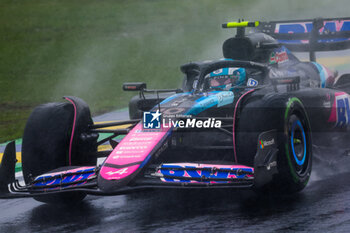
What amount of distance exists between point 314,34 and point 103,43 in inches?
676

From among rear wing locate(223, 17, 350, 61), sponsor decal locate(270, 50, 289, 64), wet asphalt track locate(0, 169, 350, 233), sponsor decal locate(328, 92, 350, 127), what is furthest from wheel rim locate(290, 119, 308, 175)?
rear wing locate(223, 17, 350, 61)

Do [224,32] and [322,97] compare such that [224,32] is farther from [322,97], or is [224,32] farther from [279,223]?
[279,223]

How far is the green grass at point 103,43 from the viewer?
Result: 17.6m

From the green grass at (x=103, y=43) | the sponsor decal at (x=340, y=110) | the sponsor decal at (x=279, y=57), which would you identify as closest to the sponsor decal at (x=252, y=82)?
the sponsor decal at (x=279, y=57)

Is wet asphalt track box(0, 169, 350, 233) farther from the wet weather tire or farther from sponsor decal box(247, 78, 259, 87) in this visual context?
sponsor decal box(247, 78, 259, 87)

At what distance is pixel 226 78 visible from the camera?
7.02 meters

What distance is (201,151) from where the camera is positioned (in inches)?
229

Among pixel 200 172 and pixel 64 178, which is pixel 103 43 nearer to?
pixel 64 178

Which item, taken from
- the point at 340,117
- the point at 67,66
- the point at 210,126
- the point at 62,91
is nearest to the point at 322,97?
the point at 340,117

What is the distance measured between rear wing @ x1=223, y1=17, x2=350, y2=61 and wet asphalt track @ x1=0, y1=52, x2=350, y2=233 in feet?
10.3

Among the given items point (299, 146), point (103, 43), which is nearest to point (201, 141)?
point (299, 146)

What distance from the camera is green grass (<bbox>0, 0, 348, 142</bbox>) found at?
17641 millimetres

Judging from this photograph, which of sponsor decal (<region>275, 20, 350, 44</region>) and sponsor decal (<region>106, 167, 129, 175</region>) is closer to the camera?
sponsor decal (<region>106, 167, 129, 175</region>)

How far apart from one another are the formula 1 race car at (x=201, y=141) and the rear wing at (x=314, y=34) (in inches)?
78.4
